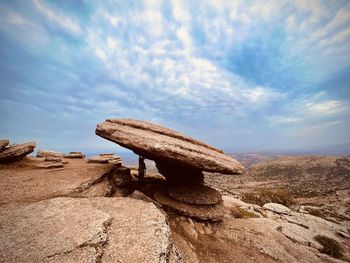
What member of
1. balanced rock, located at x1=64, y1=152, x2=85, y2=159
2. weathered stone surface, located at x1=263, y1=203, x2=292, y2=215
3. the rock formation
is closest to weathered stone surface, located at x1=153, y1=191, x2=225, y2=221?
the rock formation

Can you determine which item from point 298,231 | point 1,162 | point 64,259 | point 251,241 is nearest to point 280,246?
point 251,241

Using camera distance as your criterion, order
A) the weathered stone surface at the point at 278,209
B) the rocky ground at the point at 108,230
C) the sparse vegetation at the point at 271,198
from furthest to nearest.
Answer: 1. the sparse vegetation at the point at 271,198
2. the weathered stone surface at the point at 278,209
3. the rocky ground at the point at 108,230

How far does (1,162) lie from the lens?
687 inches

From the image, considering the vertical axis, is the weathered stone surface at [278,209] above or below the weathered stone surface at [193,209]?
below

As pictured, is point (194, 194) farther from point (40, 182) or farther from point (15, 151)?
point (15, 151)

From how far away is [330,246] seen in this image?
19.1 m

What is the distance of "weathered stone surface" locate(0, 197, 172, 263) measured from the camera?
294 inches

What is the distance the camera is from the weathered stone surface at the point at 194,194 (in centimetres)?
1653

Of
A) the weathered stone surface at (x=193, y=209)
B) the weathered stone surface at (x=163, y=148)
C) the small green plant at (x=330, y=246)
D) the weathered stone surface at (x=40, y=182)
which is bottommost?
the small green plant at (x=330, y=246)

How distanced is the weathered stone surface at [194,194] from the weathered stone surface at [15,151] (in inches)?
558

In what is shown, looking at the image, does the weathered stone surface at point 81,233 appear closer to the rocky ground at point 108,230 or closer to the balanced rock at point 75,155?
the rocky ground at point 108,230

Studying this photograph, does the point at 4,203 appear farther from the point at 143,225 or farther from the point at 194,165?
the point at 194,165

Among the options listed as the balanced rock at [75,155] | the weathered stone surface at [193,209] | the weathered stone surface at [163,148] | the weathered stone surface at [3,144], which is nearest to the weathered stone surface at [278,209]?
the weathered stone surface at [193,209]

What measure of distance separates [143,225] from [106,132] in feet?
29.5
